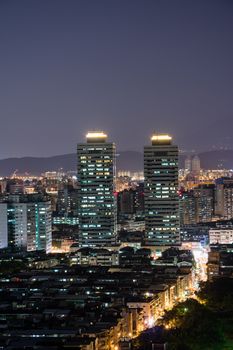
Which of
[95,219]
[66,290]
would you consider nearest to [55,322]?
[66,290]

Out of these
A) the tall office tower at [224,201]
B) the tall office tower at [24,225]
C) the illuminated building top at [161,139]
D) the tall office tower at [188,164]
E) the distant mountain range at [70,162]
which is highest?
the distant mountain range at [70,162]

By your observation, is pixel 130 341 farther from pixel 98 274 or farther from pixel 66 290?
pixel 98 274

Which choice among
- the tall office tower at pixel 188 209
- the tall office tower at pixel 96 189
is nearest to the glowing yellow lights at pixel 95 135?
the tall office tower at pixel 96 189

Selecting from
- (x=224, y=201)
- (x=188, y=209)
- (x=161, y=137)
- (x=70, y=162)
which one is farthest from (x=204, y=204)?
(x=70, y=162)

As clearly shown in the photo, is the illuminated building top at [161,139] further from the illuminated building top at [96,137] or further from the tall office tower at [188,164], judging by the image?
the tall office tower at [188,164]

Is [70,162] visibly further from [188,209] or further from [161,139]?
[161,139]

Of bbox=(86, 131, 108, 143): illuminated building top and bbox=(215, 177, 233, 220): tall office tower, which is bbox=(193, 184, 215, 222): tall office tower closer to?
bbox=(215, 177, 233, 220): tall office tower

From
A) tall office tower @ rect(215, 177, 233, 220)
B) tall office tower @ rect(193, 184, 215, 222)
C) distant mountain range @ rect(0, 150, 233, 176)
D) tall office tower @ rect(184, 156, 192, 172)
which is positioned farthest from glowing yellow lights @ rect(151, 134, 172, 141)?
distant mountain range @ rect(0, 150, 233, 176)
